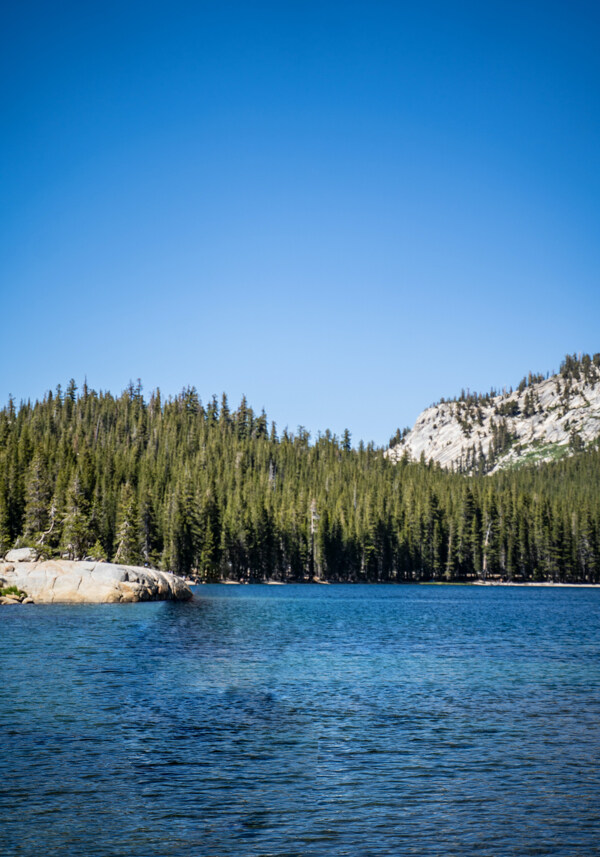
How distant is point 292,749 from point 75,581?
144ft

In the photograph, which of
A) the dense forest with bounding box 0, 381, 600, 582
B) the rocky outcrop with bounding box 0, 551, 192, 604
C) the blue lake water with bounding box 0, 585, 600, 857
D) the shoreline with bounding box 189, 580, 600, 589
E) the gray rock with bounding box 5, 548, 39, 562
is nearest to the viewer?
the blue lake water with bounding box 0, 585, 600, 857

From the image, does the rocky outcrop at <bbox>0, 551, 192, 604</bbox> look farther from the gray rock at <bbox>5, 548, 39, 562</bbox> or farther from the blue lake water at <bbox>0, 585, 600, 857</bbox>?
the blue lake water at <bbox>0, 585, 600, 857</bbox>

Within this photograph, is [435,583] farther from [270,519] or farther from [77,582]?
[77,582]

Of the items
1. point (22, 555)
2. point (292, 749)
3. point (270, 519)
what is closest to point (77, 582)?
point (22, 555)

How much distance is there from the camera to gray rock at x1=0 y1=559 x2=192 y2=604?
57.1 m

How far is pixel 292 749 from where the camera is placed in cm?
1734

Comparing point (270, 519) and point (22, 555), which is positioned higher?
point (270, 519)

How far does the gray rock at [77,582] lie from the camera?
57.1m

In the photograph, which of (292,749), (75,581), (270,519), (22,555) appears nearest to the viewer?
(292,749)

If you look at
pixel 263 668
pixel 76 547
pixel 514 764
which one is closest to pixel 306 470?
pixel 76 547

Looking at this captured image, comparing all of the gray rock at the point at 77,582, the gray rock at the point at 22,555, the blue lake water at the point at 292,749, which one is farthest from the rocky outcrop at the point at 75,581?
the blue lake water at the point at 292,749

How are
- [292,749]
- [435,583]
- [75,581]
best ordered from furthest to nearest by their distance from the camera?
[435,583] < [75,581] < [292,749]

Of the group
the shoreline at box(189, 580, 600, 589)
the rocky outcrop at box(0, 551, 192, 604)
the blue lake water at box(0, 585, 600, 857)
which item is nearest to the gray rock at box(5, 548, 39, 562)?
the rocky outcrop at box(0, 551, 192, 604)

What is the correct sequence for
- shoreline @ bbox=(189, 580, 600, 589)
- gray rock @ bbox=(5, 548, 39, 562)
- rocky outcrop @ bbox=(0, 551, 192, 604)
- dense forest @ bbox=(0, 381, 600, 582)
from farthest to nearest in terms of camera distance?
shoreline @ bbox=(189, 580, 600, 589) < dense forest @ bbox=(0, 381, 600, 582) < gray rock @ bbox=(5, 548, 39, 562) < rocky outcrop @ bbox=(0, 551, 192, 604)
